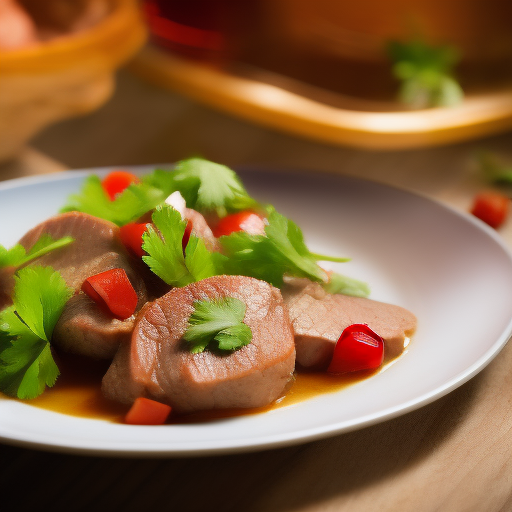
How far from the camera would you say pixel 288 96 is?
13.3 feet

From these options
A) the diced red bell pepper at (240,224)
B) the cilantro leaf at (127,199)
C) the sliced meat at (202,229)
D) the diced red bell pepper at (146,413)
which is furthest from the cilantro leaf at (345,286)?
the diced red bell pepper at (146,413)

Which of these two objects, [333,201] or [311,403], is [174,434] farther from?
[333,201]

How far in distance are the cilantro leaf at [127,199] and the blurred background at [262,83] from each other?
1.10 metres

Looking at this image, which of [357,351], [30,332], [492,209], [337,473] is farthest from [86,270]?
[492,209]

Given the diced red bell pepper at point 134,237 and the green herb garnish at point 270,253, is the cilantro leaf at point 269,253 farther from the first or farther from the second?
the diced red bell pepper at point 134,237

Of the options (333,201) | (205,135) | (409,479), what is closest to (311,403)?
(409,479)

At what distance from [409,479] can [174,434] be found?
26.0 inches

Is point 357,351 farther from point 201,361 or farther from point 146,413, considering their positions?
point 146,413

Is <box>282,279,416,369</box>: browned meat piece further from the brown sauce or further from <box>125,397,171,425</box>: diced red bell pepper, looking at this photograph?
<box>125,397,171,425</box>: diced red bell pepper

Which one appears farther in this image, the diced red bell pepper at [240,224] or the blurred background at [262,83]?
the blurred background at [262,83]

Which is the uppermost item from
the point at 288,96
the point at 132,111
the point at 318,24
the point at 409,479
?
the point at 318,24

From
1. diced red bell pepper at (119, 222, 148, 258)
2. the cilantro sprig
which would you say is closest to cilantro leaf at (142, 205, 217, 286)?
diced red bell pepper at (119, 222, 148, 258)

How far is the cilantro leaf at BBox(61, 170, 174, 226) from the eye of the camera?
247 cm

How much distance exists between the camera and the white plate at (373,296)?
181 centimetres
